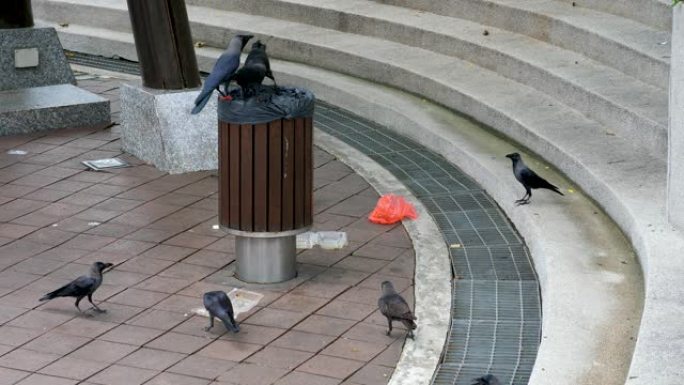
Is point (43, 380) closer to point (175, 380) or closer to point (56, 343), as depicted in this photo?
point (56, 343)

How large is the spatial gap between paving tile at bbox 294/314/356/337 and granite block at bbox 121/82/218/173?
331 centimetres

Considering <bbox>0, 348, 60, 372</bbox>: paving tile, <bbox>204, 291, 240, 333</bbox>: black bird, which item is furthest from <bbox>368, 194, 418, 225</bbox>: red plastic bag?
<bbox>0, 348, 60, 372</bbox>: paving tile

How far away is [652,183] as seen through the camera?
930 centimetres

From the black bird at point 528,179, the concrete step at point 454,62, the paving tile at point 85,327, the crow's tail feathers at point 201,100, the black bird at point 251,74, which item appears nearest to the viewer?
the paving tile at point 85,327

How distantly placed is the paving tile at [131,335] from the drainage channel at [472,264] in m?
1.79

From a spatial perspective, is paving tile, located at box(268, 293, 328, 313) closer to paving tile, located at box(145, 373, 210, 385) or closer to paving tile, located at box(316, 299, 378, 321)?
paving tile, located at box(316, 299, 378, 321)

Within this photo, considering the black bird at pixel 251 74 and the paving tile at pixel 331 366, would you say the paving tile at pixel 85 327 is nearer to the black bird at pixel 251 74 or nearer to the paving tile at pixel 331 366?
the paving tile at pixel 331 366

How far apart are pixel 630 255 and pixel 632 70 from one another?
2962mm

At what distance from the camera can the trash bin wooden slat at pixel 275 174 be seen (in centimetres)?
827

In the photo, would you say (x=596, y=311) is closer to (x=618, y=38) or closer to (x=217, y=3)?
(x=618, y=38)

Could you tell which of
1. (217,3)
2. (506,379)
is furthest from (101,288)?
(217,3)

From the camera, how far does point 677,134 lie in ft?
27.9

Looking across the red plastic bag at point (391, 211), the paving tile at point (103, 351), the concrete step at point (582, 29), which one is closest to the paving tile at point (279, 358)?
the paving tile at point (103, 351)

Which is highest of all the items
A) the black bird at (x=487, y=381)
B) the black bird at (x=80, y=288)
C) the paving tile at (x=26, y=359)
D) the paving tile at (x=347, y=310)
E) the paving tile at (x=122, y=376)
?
the black bird at (x=487, y=381)
